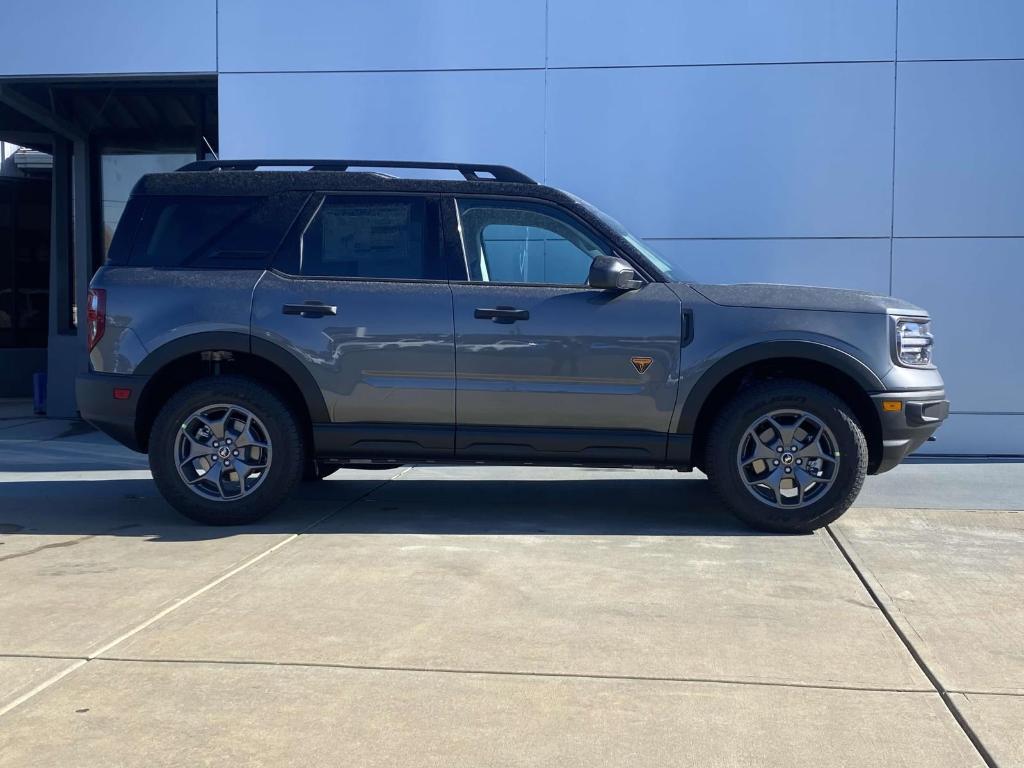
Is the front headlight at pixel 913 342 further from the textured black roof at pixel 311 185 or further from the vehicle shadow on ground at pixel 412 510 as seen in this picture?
the textured black roof at pixel 311 185

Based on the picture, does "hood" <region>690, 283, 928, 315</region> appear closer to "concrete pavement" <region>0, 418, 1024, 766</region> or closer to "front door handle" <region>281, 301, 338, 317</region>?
"concrete pavement" <region>0, 418, 1024, 766</region>

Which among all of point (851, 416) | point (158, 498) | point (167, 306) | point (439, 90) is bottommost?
point (158, 498)

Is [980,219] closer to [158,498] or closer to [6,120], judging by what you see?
[158,498]

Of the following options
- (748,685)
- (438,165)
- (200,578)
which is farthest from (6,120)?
(748,685)

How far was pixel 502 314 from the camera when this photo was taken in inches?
231

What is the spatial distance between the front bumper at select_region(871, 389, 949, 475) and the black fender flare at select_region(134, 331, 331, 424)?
3093 mm

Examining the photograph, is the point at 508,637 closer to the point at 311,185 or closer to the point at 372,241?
the point at 372,241

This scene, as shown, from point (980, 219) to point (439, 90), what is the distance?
495 centimetres

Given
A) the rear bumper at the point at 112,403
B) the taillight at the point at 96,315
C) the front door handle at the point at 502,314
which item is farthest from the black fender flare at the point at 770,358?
the taillight at the point at 96,315

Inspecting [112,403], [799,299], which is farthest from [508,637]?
[112,403]

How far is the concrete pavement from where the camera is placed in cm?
318

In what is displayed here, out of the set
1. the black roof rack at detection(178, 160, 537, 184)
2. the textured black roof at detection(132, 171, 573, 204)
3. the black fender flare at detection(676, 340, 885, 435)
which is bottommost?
the black fender flare at detection(676, 340, 885, 435)

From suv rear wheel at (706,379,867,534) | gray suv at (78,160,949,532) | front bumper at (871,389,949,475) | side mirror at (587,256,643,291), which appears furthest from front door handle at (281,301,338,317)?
front bumper at (871,389,949,475)

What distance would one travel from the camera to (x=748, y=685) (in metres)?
3.63
